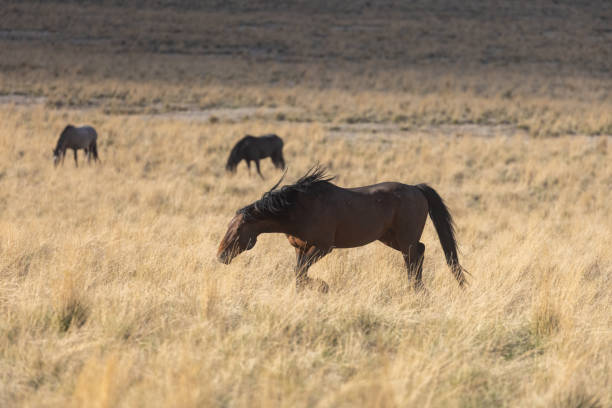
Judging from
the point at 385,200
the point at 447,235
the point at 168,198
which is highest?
the point at 385,200

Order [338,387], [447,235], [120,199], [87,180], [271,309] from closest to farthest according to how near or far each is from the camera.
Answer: [338,387] < [271,309] < [447,235] < [120,199] < [87,180]

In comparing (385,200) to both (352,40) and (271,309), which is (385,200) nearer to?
(271,309)

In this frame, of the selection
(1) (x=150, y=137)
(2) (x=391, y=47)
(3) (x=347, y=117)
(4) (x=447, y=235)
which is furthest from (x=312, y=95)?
(4) (x=447, y=235)

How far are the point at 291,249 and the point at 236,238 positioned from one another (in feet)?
8.47

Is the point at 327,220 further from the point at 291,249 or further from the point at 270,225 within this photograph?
the point at 291,249

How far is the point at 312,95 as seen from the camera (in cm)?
2894

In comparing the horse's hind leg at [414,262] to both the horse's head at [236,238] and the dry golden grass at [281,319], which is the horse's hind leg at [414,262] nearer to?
the dry golden grass at [281,319]

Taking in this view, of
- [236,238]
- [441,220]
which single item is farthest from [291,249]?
[236,238]

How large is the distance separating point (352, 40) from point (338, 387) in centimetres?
4866

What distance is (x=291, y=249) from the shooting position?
24.0 feet

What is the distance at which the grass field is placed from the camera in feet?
10.3

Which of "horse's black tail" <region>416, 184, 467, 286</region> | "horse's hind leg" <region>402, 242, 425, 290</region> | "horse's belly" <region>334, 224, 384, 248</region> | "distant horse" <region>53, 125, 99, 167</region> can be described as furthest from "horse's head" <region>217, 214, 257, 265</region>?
"distant horse" <region>53, 125, 99, 167</region>

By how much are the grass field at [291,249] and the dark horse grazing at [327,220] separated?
0.32 meters

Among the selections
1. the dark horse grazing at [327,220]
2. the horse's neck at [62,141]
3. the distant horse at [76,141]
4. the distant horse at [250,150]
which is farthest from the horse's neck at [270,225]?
the horse's neck at [62,141]
